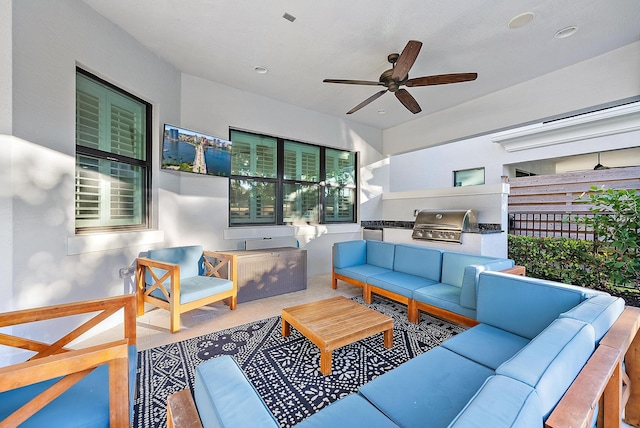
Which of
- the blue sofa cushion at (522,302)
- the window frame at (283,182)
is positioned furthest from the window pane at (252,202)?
the blue sofa cushion at (522,302)

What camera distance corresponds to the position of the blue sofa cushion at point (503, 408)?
2.18ft

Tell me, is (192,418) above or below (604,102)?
below

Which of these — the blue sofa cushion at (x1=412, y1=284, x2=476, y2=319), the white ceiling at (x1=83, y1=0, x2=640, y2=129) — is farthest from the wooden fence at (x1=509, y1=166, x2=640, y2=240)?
the blue sofa cushion at (x1=412, y1=284, x2=476, y2=319)

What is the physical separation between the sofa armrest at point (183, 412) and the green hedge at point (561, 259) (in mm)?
4975

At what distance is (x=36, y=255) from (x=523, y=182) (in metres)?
7.57

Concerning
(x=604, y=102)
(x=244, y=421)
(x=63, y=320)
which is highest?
(x=604, y=102)

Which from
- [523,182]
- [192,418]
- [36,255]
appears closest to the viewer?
[192,418]

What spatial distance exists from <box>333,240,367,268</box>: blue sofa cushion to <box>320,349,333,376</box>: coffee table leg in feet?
6.59

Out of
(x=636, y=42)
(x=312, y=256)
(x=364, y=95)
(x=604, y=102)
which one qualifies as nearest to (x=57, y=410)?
(x=312, y=256)

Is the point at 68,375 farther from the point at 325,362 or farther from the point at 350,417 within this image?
the point at 325,362

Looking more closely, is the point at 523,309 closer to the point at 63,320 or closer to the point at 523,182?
the point at 63,320

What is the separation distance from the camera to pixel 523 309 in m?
1.86

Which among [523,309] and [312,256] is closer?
[523,309]

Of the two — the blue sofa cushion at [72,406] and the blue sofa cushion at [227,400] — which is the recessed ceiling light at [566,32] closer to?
the blue sofa cushion at [227,400]
